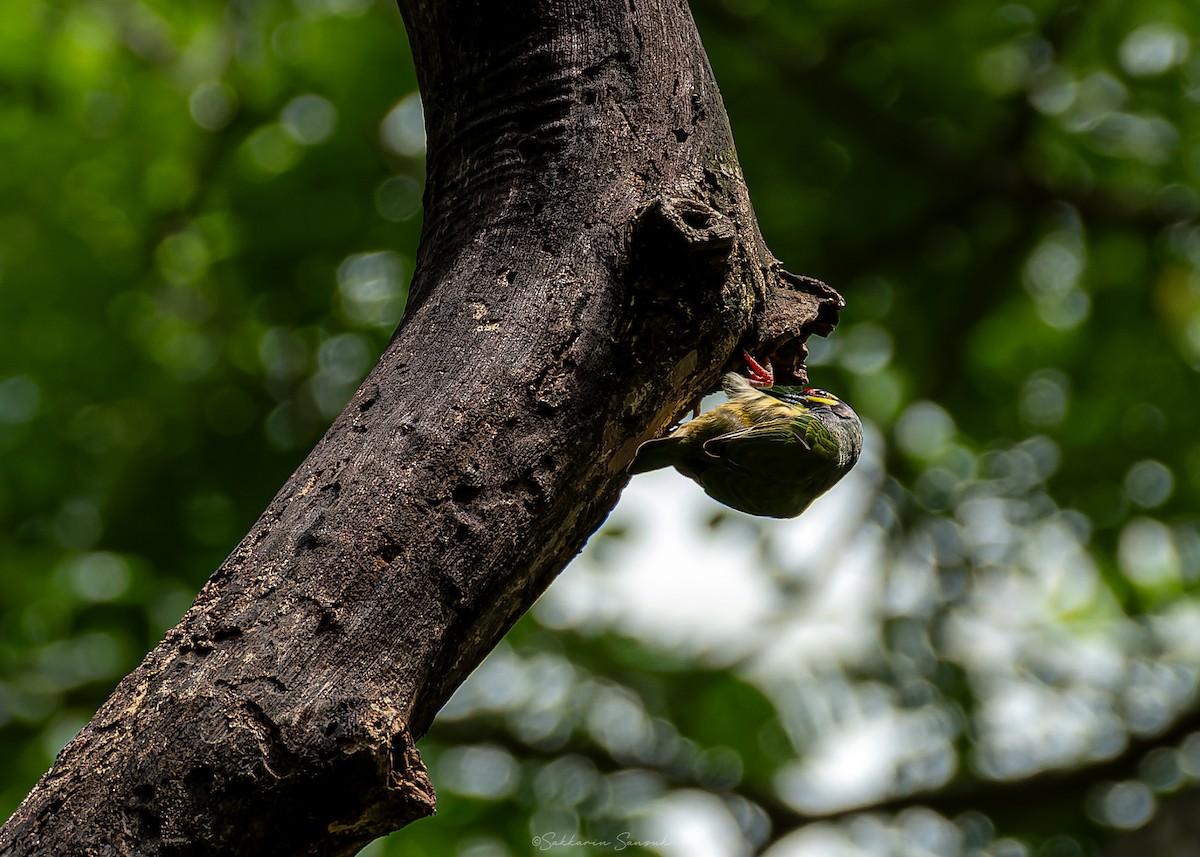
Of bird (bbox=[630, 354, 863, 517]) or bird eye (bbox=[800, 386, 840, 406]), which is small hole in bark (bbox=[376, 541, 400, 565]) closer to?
bird (bbox=[630, 354, 863, 517])

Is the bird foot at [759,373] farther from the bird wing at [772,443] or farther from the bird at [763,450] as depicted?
the bird wing at [772,443]

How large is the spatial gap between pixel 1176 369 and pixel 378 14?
17.0 feet

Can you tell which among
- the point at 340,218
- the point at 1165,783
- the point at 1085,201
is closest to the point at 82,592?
the point at 340,218

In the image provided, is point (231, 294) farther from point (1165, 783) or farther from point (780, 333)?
point (1165, 783)

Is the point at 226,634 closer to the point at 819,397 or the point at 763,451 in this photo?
the point at 763,451

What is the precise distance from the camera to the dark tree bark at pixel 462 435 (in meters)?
1.55

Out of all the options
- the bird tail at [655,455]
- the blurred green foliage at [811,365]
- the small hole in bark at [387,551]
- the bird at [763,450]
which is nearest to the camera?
the small hole in bark at [387,551]

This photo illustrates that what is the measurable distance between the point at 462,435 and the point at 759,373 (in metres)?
1.05

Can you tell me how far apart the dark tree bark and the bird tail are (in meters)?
0.18

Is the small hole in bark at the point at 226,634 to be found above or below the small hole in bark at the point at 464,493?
below

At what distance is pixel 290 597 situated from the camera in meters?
1.68

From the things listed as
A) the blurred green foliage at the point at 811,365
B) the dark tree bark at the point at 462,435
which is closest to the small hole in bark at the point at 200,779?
the dark tree bark at the point at 462,435

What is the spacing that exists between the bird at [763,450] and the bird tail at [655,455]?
1.9 inches

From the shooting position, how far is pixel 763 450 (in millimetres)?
2873
